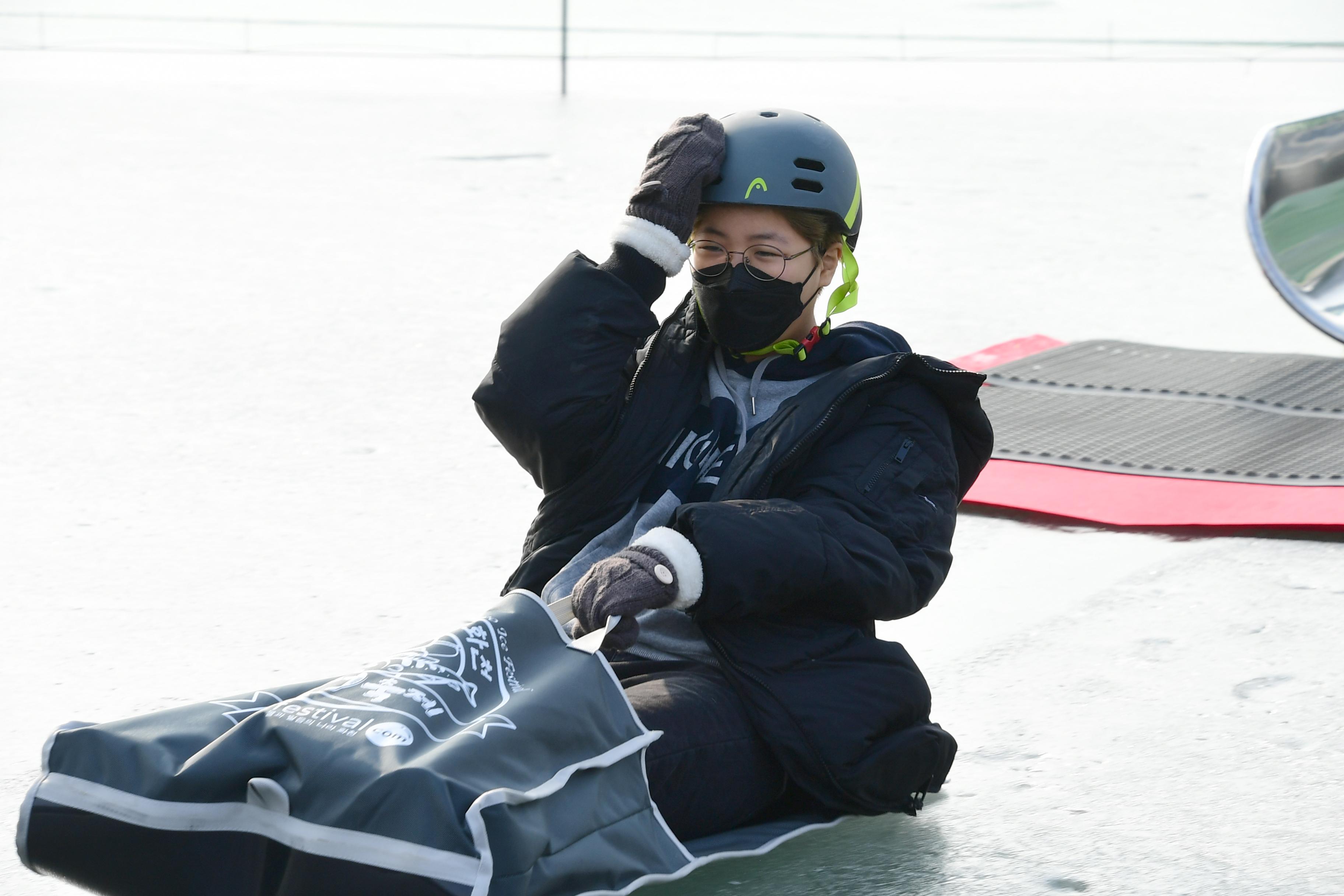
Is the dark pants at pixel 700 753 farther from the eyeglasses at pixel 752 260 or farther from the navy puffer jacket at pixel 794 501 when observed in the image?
the eyeglasses at pixel 752 260

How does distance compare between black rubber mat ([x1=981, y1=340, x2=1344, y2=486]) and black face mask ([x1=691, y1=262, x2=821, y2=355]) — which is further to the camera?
black rubber mat ([x1=981, y1=340, x2=1344, y2=486])

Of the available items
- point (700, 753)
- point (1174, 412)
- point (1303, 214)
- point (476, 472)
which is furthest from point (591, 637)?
point (1303, 214)

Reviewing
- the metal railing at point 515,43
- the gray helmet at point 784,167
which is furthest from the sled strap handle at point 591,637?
the metal railing at point 515,43

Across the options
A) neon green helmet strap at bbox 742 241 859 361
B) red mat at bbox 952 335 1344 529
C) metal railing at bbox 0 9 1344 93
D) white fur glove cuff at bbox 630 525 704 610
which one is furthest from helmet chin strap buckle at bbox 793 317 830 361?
metal railing at bbox 0 9 1344 93

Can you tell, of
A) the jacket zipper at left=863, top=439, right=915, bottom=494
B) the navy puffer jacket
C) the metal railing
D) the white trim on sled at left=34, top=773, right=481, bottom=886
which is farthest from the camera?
the metal railing

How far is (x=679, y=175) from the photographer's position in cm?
241

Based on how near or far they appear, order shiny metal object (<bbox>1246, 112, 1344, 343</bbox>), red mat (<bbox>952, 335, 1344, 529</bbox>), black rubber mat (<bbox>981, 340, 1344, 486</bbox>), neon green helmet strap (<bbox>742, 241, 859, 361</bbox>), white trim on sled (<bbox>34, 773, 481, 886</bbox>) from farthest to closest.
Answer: shiny metal object (<bbox>1246, 112, 1344, 343</bbox>) < black rubber mat (<bbox>981, 340, 1344, 486</bbox>) < red mat (<bbox>952, 335, 1344, 529</bbox>) < neon green helmet strap (<bbox>742, 241, 859, 361</bbox>) < white trim on sled (<bbox>34, 773, 481, 886</bbox>)

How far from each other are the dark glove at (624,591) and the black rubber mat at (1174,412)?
2.62 metres

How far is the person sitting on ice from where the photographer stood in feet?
7.34

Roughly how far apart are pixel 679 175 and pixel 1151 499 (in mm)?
2285

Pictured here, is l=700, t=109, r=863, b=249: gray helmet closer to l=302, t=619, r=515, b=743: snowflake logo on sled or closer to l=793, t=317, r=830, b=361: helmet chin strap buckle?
l=793, t=317, r=830, b=361: helmet chin strap buckle

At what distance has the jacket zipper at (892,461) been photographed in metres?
2.36

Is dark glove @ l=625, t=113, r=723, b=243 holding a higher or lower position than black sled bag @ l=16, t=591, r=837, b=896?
higher

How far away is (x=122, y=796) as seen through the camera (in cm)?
188
